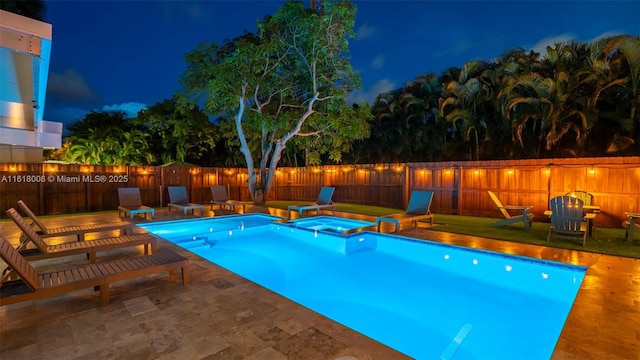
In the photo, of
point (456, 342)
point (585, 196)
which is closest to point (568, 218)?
point (585, 196)

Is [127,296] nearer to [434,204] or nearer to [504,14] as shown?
[434,204]

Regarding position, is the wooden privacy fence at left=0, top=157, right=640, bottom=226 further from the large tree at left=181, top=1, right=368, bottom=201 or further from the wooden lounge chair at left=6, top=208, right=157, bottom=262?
the wooden lounge chair at left=6, top=208, right=157, bottom=262

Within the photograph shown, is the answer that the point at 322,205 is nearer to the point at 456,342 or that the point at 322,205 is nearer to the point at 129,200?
the point at 129,200

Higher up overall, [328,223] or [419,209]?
[419,209]

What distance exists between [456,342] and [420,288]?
1796 millimetres

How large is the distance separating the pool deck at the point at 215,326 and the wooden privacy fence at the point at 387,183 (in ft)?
21.4

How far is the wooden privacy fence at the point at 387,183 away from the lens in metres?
9.54

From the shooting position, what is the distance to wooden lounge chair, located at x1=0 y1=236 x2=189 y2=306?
3.15 meters

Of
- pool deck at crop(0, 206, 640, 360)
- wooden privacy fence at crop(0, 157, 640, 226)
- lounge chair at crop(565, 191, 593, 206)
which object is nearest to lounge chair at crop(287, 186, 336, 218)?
wooden privacy fence at crop(0, 157, 640, 226)

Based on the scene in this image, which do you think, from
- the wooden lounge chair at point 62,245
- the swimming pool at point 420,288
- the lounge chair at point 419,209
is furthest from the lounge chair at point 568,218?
the wooden lounge chair at point 62,245

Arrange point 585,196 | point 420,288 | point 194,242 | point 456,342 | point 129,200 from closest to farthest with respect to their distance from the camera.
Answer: point 456,342
point 420,288
point 194,242
point 585,196
point 129,200

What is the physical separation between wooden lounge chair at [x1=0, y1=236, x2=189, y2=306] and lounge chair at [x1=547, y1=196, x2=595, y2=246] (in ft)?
25.8

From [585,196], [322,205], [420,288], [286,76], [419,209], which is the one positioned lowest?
[420,288]

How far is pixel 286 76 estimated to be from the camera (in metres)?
14.9
